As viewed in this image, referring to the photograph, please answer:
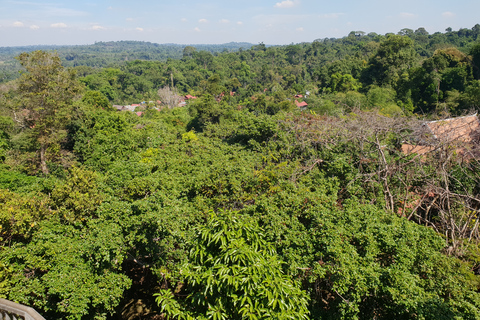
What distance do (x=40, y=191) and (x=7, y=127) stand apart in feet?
40.9

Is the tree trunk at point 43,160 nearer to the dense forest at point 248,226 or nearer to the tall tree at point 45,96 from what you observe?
the tall tree at point 45,96

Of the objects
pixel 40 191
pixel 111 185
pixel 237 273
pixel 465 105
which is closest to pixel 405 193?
pixel 237 273

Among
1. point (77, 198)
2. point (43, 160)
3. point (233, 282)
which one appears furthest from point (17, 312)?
point (43, 160)

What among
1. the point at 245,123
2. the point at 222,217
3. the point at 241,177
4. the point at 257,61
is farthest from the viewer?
the point at 257,61

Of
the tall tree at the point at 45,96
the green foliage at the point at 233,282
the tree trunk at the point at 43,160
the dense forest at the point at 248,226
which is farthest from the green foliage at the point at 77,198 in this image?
the tree trunk at the point at 43,160

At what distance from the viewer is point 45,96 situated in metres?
13.9

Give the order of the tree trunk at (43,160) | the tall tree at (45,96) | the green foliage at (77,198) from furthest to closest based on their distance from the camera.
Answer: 1. the tree trunk at (43,160)
2. the tall tree at (45,96)
3. the green foliage at (77,198)

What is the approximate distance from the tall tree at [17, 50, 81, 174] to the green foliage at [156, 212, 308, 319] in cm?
1385

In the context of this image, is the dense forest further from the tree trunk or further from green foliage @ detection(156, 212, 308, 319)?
the tree trunk

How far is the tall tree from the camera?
1335 cm

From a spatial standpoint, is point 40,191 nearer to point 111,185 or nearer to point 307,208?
point 111,185

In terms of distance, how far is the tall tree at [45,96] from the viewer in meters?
13.4

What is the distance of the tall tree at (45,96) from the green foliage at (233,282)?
13852 millimetres

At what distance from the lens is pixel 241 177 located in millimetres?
7551
